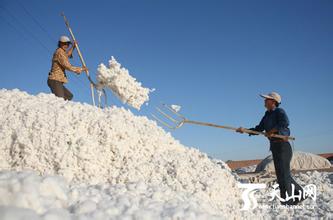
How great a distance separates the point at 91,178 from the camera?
2740 millimetres

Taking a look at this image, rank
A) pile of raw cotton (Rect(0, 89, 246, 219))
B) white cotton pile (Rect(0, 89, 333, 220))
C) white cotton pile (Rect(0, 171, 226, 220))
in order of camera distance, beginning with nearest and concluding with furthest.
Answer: white cotton pile (Rect(0, 171, 226, 220))
white cotton pile (Rect(0, 89, 333, 220))
pile of raw cotton (Rect(0, 89, 246, 219))

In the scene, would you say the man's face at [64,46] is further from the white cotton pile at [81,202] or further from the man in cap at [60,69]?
the white cotton pile at [81,202]

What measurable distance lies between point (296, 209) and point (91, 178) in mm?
2265

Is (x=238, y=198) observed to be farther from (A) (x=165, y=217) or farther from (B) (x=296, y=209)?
(A) (x=165, y=217)

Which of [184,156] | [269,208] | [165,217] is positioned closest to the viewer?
[165,217]

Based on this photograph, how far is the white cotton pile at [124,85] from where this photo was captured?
414 centimetres

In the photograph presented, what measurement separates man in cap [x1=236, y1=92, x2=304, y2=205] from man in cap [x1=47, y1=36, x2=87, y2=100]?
2.47 m

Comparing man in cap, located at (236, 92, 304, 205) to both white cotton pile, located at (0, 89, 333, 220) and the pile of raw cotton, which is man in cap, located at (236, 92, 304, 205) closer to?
white cotton pile, located at (0, 89, 333, 220)

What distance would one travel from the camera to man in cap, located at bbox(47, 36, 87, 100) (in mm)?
4344

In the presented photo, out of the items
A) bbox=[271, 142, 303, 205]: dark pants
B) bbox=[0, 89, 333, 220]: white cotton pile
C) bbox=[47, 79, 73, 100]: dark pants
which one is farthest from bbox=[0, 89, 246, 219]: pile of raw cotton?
bbox=[271, 142, 303, 205]: dark pants

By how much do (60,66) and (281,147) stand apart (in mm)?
2888

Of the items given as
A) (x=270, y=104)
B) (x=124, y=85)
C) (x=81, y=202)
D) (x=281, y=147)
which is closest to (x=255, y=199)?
(x=281, y=147)

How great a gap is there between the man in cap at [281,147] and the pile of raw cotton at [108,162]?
0.89m

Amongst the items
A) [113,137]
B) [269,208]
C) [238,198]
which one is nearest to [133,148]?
[113,137]
